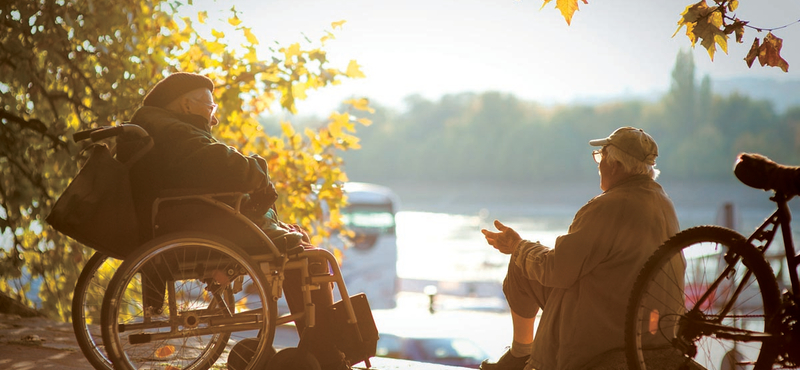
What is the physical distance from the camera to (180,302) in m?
2.70

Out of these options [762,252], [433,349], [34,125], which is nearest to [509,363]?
[762,252]

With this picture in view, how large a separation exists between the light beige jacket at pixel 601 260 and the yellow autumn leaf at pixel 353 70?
12.3 ft

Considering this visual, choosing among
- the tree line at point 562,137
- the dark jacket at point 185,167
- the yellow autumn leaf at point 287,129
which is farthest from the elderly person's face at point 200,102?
the tree line at point 562,137

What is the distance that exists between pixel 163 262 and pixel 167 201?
201 mm

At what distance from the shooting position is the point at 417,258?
280 ft

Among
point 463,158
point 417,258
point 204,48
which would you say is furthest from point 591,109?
point 204,48

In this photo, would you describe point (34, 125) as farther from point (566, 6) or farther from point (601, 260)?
point (601, 260)

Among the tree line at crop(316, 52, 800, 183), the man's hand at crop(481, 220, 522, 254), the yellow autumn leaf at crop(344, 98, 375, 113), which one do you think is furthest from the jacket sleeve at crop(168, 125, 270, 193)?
the tree line at crop(316, 52, 800, 183)

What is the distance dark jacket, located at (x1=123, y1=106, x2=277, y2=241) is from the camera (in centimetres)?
263

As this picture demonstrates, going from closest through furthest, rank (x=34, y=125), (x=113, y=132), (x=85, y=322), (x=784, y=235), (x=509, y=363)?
(x=784, y=235)
(x=113, y=132)
(x=85, y=322)
(x=509, y=363)
(x=34, y=125)

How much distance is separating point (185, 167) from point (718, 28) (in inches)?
78.9

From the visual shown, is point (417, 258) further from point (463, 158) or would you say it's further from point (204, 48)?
point (204, 48)

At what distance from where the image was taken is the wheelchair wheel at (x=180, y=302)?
254cm

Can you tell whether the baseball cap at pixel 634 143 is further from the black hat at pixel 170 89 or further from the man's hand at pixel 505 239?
the black hat at pixel 170 89
